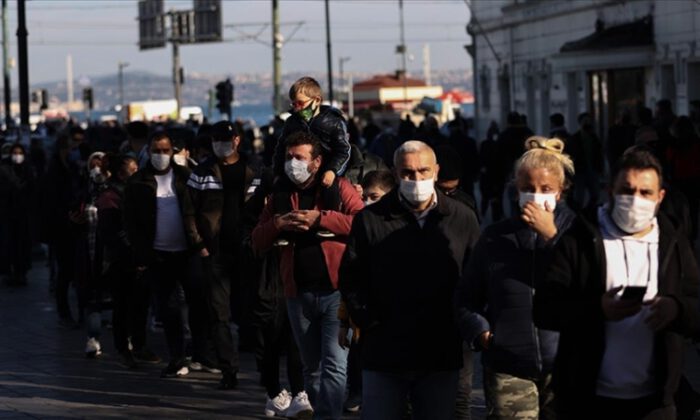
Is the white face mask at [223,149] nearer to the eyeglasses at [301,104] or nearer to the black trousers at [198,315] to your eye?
the black trousers at [198,315]

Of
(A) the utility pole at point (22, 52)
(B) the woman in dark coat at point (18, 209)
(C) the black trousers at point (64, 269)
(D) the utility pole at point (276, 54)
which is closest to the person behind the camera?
(C) the black trousers at point (64, 269)

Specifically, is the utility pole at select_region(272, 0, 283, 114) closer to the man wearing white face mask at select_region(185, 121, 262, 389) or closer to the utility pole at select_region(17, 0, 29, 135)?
the utility pole at select_region(17, 0, 29, 135)

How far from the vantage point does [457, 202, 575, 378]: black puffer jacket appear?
711 centimetres

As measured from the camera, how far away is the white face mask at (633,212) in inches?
241

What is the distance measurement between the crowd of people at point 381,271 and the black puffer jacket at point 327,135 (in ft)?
0.04

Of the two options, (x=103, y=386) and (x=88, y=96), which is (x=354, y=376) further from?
(x=88, y=96)

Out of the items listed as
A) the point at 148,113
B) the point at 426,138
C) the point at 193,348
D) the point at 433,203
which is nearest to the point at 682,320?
the point at 433,203

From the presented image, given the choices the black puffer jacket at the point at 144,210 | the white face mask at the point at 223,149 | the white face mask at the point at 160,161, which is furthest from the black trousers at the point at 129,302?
the white face mask at the point at 223,149

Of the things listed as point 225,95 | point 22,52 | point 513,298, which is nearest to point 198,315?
point 513,298

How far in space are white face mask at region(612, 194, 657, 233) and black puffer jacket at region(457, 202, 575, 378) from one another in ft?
2.85

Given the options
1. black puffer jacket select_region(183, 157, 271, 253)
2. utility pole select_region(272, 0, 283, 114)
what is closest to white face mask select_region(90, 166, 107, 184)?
black puffer jacket select_region(183, 157, 271, 253)

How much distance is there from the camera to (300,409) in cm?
1029

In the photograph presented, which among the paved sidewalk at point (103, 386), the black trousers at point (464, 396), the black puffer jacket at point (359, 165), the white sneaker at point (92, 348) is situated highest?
the black puffer jacket at point (359, 165)

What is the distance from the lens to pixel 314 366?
9.66 m
